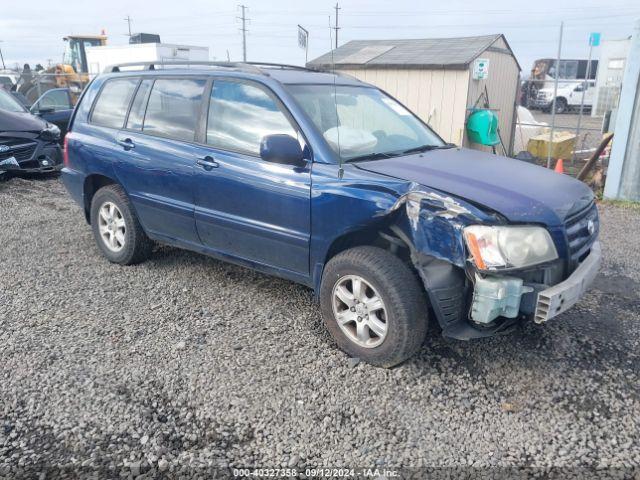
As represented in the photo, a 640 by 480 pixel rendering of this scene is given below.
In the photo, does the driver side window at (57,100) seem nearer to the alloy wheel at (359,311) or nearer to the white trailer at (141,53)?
the white trailer at (141,53)

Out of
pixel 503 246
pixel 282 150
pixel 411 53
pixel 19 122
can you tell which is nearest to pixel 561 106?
pixel 411 53

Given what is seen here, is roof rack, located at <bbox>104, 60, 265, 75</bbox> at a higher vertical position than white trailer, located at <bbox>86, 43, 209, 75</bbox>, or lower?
lower

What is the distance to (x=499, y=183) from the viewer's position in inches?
127

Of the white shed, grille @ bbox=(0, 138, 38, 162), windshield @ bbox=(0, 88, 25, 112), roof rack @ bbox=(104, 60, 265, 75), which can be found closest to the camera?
roof rack @ bbox=(104, 60, 265, 75)

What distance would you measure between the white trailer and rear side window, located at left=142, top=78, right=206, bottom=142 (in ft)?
49.9

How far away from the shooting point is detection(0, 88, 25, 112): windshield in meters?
9.13

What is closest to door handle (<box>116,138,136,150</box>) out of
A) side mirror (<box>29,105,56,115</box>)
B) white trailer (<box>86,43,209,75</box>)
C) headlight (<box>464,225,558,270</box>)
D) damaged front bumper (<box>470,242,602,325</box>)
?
headlight (<box>464,225,558,270</box>)

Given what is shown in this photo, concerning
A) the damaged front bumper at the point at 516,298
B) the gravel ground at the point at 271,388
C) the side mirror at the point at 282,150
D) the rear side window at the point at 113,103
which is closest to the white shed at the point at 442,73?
the rear side window at the point at 113,103

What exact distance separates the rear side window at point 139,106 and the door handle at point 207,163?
92 centimetres

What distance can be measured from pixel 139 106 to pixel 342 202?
233 centimetres

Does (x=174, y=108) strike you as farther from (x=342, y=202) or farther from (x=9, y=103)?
(x=9, y=103)

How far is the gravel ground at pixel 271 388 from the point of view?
102 inches

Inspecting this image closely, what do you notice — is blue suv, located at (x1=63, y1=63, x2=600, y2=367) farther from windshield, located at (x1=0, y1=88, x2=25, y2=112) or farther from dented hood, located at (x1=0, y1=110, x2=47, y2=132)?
windshield, located at (x1=0, y1=88, x2=25, y2=112)

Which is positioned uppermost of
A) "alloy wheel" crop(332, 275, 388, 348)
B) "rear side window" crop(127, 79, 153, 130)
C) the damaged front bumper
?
"rear side window" crop(127, 79, 153, 130)
